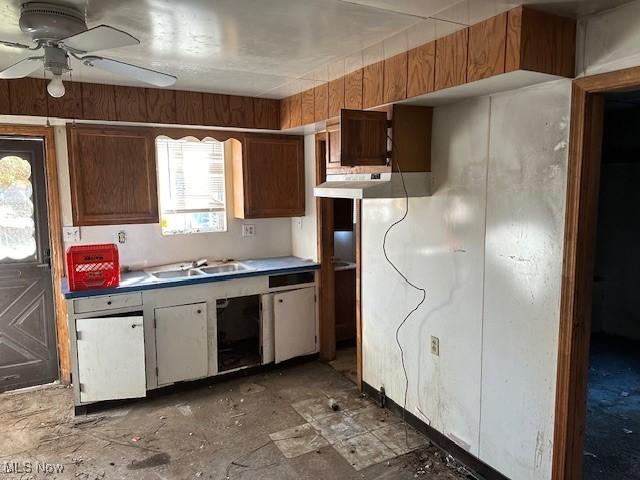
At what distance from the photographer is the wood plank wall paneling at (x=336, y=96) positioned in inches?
115

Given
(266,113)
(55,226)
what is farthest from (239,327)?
(266,113)

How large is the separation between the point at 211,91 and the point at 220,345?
2219 millimetres

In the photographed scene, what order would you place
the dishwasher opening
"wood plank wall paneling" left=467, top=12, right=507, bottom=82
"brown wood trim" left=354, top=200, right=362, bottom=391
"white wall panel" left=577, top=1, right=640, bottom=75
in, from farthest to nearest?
the dishwasher opening < "brown wood trim" left=354, top=200, right=362, bottom=391 < "wood plank wall paneling" left=467, top=12, right=507, bottom=82 < "white wall panel" left=577, top=1, right=640, bottom=75

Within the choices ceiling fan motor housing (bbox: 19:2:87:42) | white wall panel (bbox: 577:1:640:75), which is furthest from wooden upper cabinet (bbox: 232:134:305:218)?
white wall panel (bbox: 577:1:640:75)

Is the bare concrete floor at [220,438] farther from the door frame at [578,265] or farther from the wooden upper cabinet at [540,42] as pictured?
the wooden upper cabinet at [540,42]

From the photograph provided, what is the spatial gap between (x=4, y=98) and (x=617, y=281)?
529 cm

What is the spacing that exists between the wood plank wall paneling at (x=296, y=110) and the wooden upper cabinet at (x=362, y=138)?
109 cm

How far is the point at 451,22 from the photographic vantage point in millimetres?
1939

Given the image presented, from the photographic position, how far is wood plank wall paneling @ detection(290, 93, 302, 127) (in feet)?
11.2

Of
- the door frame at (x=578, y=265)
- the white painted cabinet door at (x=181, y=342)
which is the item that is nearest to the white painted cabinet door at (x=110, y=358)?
the white painted cabinet door at (x=181, y=342)

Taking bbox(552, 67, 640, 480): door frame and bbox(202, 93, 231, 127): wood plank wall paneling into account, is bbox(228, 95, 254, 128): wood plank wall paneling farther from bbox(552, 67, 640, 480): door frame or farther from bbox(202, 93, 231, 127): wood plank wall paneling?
bbox(552, 67, 640, 480): door frame

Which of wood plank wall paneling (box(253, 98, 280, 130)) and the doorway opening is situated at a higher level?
wood plank wall paneling (box(253, 98, 280, 130))

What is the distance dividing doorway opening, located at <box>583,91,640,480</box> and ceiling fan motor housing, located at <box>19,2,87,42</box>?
3104mm

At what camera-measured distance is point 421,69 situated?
2232mm
